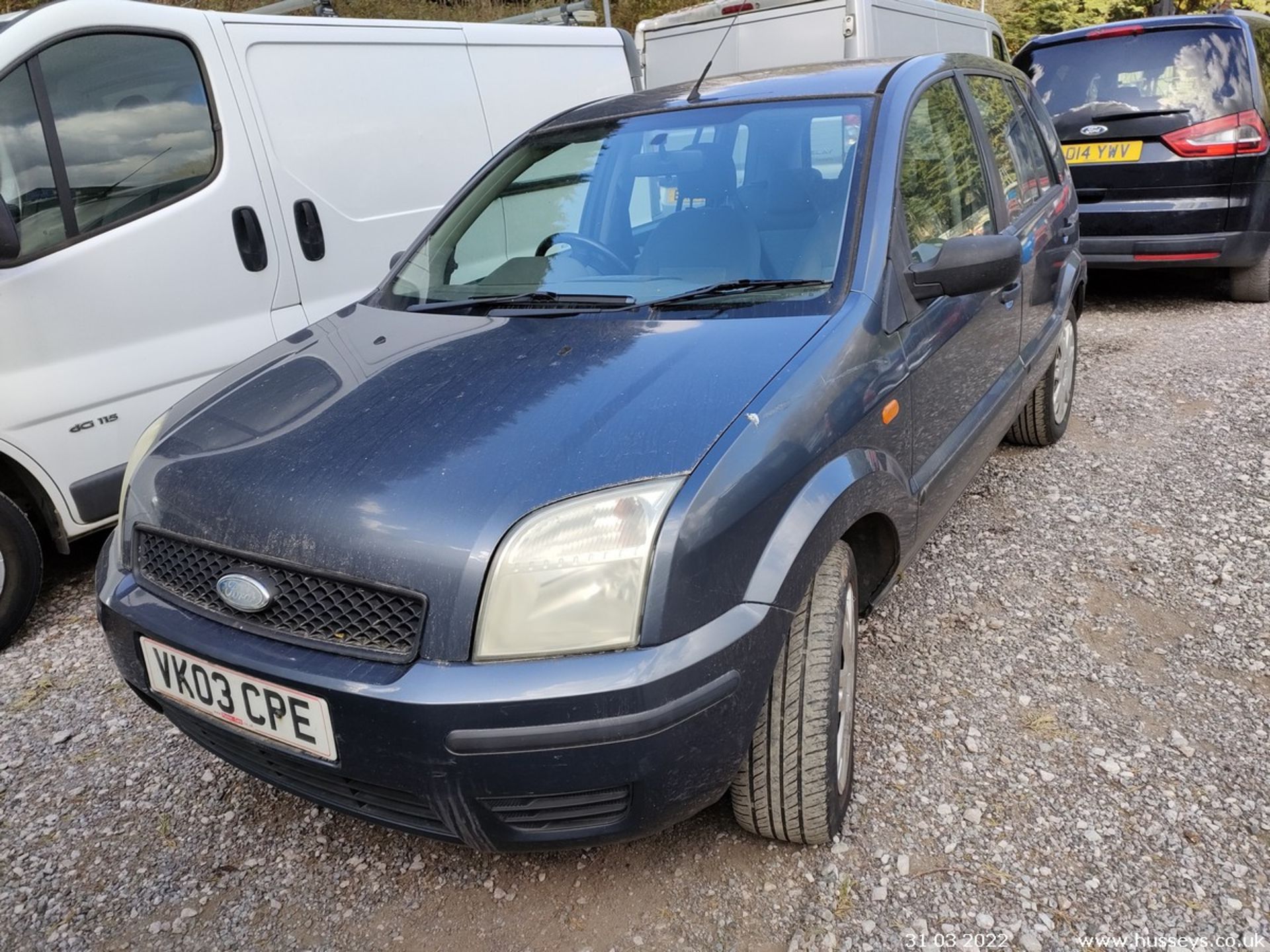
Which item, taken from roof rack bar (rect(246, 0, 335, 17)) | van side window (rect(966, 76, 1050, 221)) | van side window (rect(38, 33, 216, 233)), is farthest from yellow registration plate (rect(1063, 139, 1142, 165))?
van side window (rect(38, 33, 216, 233))

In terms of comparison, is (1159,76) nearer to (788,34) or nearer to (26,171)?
(788,34)

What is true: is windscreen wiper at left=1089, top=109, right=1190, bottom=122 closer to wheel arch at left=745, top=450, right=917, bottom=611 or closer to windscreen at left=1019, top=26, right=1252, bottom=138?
windscreen at left=1019, top=26, right=1252, bottom=138

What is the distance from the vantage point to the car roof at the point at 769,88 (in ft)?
8.90

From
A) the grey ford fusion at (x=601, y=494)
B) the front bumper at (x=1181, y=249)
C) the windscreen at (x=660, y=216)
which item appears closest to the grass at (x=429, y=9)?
the front bumper at (x=1181, y=249)

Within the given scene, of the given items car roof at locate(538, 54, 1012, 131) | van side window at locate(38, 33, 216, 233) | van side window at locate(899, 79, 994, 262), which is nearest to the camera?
van side window at locate(899, 79, 994, 262)

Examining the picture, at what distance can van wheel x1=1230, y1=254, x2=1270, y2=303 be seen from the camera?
624 cm

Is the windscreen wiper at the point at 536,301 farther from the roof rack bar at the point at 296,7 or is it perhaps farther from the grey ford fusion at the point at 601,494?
the roof rack bar at the point at 296,7

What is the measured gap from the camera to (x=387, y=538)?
1668 mm

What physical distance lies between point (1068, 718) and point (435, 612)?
1711 mm

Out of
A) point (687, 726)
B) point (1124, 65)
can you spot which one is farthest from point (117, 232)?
point (1124, 65)

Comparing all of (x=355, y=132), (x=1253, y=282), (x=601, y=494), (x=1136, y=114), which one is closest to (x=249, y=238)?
(x=355, y=132)

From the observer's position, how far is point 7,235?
284 centimetres

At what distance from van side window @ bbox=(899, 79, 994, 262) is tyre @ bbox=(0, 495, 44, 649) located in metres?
2.81

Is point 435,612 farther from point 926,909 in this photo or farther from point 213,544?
point 926,909
